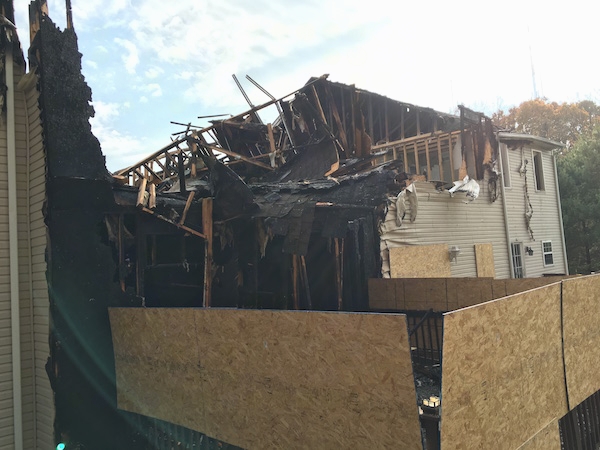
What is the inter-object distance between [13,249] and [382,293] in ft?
23.2

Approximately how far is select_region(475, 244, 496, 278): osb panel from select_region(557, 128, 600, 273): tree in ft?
33.2

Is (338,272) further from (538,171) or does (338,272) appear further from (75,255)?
(538,171)

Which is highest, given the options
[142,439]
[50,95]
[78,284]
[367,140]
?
[367,140]

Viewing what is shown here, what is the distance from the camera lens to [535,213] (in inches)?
715

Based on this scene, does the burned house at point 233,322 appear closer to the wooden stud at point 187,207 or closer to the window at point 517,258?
the wooden stud at point 187,207

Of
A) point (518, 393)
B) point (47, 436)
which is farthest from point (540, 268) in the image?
point (47, 436)

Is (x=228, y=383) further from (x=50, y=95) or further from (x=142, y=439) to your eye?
(x=50, y=95)

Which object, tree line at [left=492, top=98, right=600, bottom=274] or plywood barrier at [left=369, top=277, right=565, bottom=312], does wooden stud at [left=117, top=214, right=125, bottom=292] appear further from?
tree line at [left=492, top=98, right=600, bottom=274]

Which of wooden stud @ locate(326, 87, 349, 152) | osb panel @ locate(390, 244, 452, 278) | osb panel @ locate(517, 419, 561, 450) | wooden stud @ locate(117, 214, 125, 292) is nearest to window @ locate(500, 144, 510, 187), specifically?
osb panel @ locate(390, 244, 452, 278)

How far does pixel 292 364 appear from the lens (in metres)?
4.10

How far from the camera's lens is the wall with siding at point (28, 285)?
571cm

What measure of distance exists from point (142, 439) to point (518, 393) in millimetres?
4958

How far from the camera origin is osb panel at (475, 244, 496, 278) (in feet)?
48.4

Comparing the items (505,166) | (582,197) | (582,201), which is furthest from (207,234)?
(582,197)
